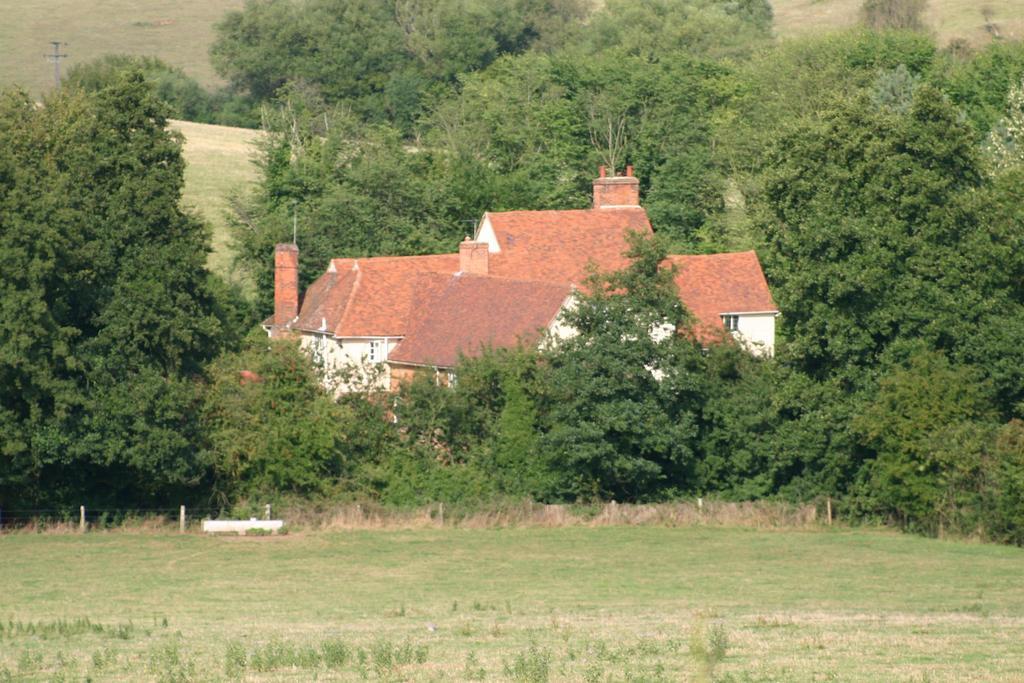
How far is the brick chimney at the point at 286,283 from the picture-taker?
64438 mm

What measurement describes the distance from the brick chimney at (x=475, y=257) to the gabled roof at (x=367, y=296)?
1.84 m

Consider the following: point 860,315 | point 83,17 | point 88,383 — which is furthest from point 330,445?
point 83,17

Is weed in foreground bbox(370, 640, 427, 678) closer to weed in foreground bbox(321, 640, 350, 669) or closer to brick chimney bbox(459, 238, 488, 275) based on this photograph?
weed in foreground bbox(321, 640, 350, 669)

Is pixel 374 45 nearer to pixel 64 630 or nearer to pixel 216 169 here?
pixel 216 169

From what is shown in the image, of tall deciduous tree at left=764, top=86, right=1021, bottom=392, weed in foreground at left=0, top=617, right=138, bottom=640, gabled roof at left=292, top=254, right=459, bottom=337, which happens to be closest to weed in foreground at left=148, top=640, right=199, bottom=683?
weed in foreground at left=0, top=617, right=138, bottom=640

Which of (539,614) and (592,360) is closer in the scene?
(539,614)

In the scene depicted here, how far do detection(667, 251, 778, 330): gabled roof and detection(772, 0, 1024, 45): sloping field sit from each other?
210 ft

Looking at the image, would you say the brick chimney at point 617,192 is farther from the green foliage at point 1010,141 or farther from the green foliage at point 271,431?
the green foliage at point 271,431

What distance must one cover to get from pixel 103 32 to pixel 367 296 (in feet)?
284

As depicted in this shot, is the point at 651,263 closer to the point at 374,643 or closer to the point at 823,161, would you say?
the point at 823,161

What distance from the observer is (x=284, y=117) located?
87.1 metres

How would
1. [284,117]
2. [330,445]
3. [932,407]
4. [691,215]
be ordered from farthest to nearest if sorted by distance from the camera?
[284,117] < [691,215] < [330,445] < [932,407]

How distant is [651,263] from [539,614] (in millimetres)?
21477

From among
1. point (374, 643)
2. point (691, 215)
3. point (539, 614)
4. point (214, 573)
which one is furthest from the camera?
point (691, 215)
